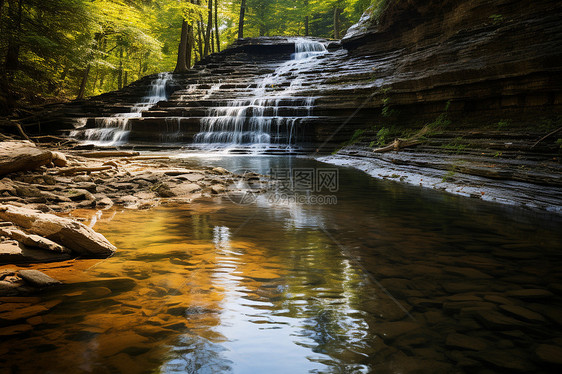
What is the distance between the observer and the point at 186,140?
18.7m

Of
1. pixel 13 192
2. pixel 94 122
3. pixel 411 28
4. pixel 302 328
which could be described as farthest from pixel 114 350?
pixel 94 122

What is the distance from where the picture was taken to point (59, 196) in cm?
529

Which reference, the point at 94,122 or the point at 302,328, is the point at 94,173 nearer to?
the point at 302,328

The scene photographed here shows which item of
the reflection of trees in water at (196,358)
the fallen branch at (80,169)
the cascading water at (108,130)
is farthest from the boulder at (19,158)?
the cascading water at (108,130)

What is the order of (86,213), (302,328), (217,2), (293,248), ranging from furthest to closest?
(217,2) < (86,213) < (293,248) < (302,328)

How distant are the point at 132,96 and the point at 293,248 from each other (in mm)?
24858

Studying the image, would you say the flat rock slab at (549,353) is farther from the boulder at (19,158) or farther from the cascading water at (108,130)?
the cascading water at (108,130)

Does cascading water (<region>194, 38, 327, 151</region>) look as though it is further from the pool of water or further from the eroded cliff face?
the pool of water

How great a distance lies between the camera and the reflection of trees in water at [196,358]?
172 cm

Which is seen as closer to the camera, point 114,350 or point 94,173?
point 114,350

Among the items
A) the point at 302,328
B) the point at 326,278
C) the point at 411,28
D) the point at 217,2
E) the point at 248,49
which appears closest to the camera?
the point at 302,328

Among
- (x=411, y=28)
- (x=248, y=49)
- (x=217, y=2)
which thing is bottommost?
(x=411, y=28)

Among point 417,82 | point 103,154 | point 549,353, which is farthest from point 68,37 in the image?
point 549,353

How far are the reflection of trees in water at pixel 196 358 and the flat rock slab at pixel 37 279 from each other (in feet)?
4.41
